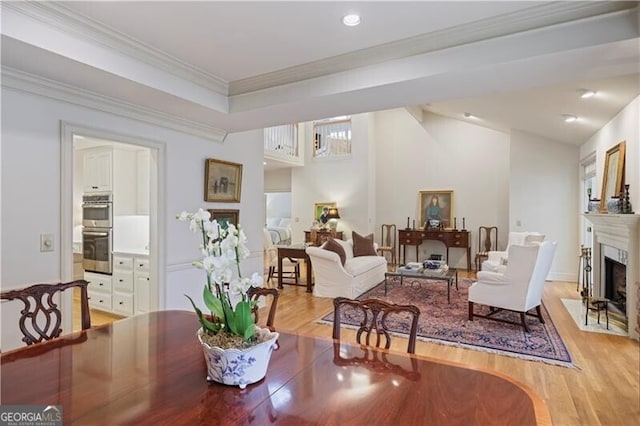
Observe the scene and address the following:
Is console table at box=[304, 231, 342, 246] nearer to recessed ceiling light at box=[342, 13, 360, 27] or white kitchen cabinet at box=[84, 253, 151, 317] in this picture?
white kitchen cabinet at box=[84, 253, 151, 317]

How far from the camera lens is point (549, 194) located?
640 cm

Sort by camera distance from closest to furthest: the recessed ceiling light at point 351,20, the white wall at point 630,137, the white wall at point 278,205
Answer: the recessed ceiling light at point 351,20
the white wall at point 630,137
the white wall at point 278,205

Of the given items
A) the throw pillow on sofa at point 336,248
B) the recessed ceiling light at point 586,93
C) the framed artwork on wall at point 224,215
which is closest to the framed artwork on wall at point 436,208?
the throw pillow on sofa at point 336,248

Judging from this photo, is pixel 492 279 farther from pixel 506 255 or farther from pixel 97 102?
pixel 97 102

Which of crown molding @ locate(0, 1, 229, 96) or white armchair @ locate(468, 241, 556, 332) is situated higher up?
crown molding @ locate(0, 1, 229, 96)

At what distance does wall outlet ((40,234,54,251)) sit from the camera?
8.26ft

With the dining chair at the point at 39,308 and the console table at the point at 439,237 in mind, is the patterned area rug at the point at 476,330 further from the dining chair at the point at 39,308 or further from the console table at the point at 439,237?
the dining chair at the point at 39,308

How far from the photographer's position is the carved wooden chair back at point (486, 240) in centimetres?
740

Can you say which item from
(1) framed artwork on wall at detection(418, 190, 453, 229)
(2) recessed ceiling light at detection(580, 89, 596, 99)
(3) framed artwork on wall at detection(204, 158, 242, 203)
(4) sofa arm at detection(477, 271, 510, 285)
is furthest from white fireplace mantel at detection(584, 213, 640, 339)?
(3) framed artwork on wall at detection(204, 158, 242, 203)

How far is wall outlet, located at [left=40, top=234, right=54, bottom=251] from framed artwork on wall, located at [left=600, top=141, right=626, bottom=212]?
543 centimetres

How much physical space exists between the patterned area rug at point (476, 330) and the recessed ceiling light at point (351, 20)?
9.77ft

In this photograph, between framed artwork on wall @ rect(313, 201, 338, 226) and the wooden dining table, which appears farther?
framed artwork on wall @ rect(313, 201, 338, 226)

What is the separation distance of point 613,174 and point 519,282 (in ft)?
5.95

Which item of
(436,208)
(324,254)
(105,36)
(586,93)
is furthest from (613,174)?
(105,36)
